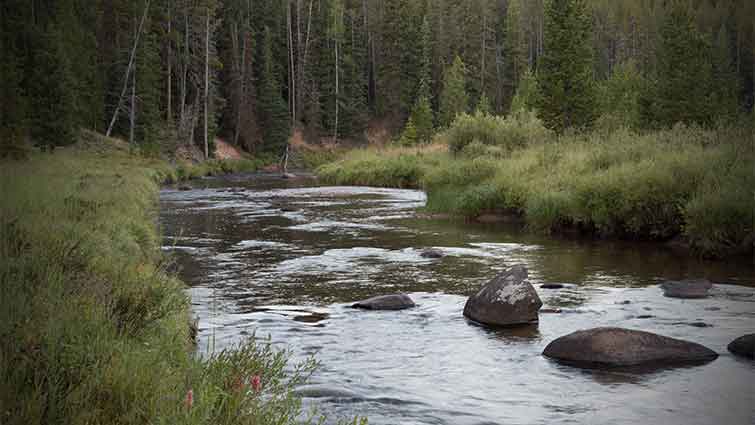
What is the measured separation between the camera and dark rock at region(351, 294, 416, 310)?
34.6 ft

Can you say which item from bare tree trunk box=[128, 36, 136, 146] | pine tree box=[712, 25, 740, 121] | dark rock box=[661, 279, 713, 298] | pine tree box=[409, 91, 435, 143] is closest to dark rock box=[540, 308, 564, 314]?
dark rock box=[661, 279, 713, 298]

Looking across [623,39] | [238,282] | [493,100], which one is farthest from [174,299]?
[623,39]

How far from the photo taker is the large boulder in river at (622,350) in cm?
790

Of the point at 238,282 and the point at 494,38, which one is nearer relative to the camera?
the point at 238,282

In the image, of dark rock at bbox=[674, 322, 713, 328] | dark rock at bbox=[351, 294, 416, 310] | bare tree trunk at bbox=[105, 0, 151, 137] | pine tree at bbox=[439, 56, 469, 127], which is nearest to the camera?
dark rock at bbox=[674, 322, 713, 328]

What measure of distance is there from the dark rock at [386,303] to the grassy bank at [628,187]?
705 centimetres

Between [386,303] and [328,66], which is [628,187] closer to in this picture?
[386,303]

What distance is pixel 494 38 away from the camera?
279 feet

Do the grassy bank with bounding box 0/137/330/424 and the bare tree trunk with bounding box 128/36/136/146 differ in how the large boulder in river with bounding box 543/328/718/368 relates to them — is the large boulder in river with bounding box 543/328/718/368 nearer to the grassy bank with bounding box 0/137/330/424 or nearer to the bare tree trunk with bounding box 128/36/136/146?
the grassy bank with bounding box 0/137/330/424

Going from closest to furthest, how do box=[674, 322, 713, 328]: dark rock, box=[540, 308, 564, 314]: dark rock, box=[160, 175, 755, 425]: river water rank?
box=[160, 175, 755, 425]: river water, box=[674, 322, 713, 328]: dark rock, box=[540, 308, 564, 314]: dark rock

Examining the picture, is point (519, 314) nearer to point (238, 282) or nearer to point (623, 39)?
point (238, 282)

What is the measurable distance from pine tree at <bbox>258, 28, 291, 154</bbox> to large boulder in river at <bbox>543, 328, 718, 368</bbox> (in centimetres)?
5021

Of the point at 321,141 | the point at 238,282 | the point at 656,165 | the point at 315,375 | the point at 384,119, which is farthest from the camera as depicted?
the point at 384,119

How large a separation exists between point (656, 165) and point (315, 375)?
13.1 metres
